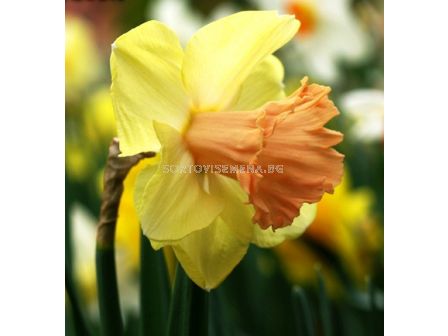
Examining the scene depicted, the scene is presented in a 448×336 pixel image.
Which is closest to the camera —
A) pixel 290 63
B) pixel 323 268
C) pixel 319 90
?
pixel 319 90

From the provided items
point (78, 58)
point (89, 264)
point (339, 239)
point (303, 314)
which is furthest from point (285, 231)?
point (78, 58)

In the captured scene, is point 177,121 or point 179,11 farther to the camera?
point 179,11

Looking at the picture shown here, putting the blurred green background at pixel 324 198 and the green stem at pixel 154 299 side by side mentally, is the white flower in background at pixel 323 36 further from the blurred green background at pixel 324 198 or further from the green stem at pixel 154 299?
the green stem at pixel 154 299

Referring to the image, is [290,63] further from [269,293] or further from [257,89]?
[269,293]

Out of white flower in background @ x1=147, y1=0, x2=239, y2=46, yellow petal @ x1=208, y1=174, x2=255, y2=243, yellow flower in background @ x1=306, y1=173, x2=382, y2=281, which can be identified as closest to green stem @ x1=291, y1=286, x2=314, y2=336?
yellow flower in background @ x1=306, y1=173, x2=382, y2=281

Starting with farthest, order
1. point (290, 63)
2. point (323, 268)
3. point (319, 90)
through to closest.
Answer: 1. point (323, 268)
2. point (290, 63)
3. point (319, 90)

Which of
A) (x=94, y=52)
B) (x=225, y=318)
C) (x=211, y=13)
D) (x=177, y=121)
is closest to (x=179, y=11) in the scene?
(x=211, y=13)

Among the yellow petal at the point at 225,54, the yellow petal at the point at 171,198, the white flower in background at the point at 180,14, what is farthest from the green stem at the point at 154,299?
the white flower in background at the point at 180,14
